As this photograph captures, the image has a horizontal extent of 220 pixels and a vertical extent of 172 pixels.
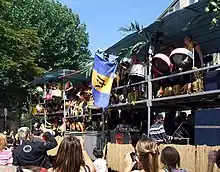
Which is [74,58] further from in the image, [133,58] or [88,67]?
[133,58]

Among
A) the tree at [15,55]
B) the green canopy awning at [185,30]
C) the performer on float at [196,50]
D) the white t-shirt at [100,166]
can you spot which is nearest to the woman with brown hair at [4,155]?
the white t-shirt at [100,166]

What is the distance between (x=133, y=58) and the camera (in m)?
14.1

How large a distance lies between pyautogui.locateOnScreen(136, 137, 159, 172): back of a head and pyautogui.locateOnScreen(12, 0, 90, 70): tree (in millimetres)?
35136

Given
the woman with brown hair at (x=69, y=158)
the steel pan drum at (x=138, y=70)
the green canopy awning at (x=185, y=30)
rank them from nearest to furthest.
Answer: the woman with brown hair at (x=69, y=158) < the green canopy awning at (x=185, y=30) < the steel pan drum at (x=138, y=70)

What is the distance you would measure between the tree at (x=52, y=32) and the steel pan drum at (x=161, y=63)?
27758mm

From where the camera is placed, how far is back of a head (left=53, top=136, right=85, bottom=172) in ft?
17.4

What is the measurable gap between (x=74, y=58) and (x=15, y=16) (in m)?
6.02

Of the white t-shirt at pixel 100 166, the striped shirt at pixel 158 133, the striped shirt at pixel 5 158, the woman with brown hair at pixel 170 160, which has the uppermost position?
the striped shirt at pixel 158 133

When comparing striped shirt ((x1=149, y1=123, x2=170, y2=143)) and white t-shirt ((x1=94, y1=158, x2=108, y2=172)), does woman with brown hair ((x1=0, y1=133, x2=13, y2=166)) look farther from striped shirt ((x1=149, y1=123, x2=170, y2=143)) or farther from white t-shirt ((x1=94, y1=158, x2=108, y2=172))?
striped shirt ((x1=149, y1=123, x2=170, y2=143))

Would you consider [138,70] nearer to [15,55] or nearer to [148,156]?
[148,156]

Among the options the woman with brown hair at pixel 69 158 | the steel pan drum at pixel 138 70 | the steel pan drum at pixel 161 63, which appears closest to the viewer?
the woman with brown hair at pixel 69 158

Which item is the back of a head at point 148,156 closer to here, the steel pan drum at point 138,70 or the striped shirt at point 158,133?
the striped shirt at point 158,133

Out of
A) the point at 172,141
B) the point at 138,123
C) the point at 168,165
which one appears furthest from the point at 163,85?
the point at 168,165

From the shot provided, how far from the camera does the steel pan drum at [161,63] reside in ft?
41.6
